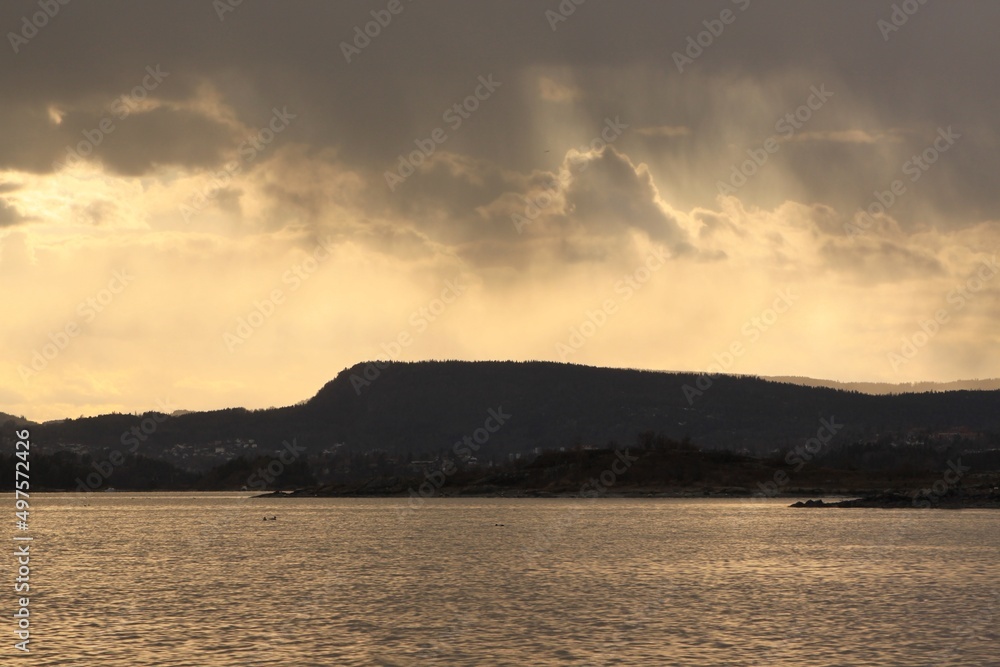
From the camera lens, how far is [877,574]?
3568 inches

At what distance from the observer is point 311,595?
3012 inches

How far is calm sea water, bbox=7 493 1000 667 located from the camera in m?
52.4

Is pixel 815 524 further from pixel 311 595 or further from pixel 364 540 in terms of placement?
pixel 311 595

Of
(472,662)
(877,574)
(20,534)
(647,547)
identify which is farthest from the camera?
(20,534)

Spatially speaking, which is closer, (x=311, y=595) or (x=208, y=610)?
(x=208, y=610)

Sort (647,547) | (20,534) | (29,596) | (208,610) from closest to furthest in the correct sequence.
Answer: (208,610)
(29,596)
(647,547)
(20,534)

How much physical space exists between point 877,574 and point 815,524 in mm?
87633

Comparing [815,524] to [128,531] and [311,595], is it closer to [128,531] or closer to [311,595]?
[128,531]

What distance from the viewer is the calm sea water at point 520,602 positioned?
5244 cm

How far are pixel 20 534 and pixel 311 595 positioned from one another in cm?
10750

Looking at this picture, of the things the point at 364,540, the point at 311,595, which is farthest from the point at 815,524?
the point at 311,595

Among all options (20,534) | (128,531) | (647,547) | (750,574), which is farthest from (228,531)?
(750,574)

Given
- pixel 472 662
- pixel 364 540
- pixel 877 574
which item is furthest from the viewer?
pixel 364 540

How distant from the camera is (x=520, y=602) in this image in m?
72.2
